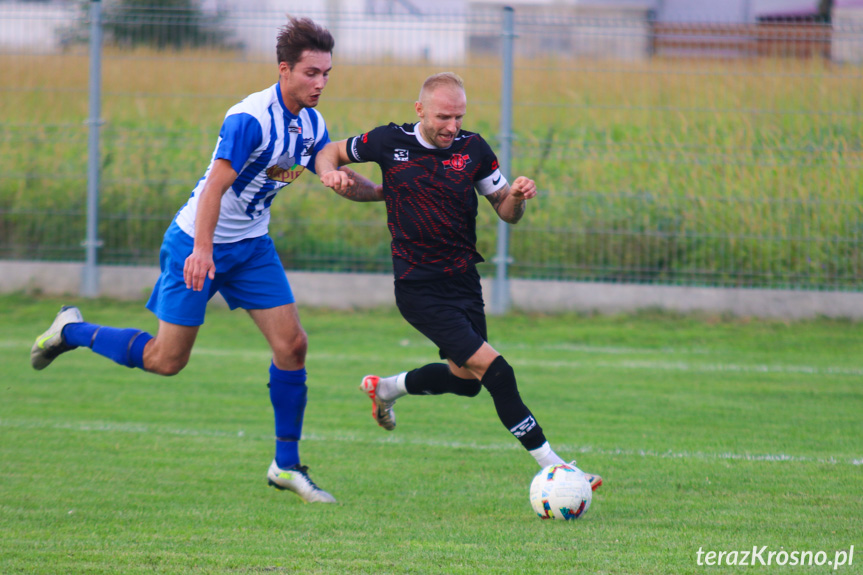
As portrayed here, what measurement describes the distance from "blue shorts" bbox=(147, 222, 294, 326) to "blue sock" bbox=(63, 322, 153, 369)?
187 mm

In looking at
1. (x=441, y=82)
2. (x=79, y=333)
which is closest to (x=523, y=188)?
(x=441, y=82)

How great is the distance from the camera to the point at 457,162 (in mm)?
4492

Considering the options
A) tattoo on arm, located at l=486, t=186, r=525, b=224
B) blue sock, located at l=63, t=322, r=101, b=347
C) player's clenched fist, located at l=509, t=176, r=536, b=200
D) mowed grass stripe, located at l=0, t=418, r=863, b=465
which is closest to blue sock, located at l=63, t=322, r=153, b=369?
blue sock, located at l=63, t=322, r=101, b=347

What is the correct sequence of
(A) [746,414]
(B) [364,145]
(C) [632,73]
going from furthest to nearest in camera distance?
(C) [632,73]
(A) [746,414]
(B) [364,145]

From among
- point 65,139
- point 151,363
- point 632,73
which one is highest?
point 632,73

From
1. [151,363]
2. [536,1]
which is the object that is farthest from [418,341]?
[536,1]

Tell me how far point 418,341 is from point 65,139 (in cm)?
489

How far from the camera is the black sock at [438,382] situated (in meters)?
5.00

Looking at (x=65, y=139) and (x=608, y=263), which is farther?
(x=65, y=139)

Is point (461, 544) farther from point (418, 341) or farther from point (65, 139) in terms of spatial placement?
point (65, 139)

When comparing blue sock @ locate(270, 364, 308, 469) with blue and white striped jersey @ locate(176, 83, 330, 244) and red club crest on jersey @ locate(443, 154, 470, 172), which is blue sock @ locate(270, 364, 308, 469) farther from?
red club crest on jersey @ locate(443, 154, 470, 172)

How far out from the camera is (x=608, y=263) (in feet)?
32.5

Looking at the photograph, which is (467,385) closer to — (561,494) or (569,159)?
(561,494)

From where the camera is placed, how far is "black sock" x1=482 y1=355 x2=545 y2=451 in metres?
4.23
